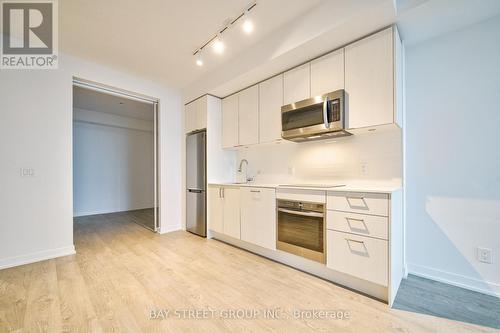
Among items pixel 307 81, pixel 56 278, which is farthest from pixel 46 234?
pixel 307 81

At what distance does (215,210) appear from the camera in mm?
3373

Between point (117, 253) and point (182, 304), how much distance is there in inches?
64.2

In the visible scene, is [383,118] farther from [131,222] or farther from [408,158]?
[131,222]

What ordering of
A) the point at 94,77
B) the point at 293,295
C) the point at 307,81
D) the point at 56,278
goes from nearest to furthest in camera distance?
the point at 293,295
the point at 56,278
the point at 307,81
the point at 94,77

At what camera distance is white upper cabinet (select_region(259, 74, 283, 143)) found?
2775 millimetres

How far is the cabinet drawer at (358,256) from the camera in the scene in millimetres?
1729

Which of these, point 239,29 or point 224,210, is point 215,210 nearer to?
point 224,210

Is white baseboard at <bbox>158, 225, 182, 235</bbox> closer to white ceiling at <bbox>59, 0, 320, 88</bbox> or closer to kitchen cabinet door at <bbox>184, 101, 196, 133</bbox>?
kitchen cabinet door at <bbox>184, 101, 196, 133</bbox>

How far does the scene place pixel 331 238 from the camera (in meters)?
2.01

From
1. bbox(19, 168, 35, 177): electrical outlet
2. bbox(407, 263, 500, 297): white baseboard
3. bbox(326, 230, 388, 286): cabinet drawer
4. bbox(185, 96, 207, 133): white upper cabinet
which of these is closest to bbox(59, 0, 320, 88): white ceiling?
bbox(185, 96, 207, 133): white upper cabinet

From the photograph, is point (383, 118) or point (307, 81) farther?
point (307, 81)

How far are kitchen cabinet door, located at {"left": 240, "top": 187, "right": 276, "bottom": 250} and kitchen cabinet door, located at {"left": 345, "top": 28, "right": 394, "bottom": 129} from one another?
1234 mm

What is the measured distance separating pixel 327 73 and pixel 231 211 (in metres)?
2.13

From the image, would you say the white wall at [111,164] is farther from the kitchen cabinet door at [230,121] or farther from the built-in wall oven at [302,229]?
the built-in wall oven at [302,229]
